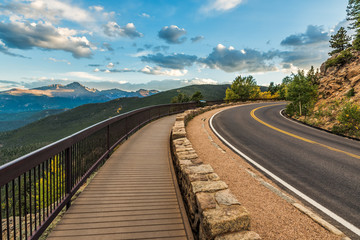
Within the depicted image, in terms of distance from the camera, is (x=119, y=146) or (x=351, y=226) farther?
(x=119, y=146)

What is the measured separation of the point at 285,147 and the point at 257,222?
563 centimetres

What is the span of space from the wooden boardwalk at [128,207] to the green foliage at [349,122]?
1194cm

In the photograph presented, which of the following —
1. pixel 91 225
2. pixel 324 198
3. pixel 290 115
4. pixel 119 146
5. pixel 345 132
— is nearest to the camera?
pixel 91 225

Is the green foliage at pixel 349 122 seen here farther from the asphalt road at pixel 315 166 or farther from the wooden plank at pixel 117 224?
the wooden plank at pixel 117 224

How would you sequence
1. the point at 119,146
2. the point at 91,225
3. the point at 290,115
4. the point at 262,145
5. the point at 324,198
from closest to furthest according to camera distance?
the point at 91,225 < the point at 324,198 < the point at 119,146 < the point at 262,145 < the point at 290,115

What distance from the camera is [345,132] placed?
11492 mm

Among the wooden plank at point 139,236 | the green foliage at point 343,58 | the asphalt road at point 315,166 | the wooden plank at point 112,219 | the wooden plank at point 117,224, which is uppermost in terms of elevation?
the green foliage at point 343,58

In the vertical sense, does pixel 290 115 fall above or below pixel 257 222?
above

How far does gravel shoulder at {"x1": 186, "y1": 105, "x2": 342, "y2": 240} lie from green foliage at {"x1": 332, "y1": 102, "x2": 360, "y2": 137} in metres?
9.50

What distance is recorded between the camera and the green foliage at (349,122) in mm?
11156

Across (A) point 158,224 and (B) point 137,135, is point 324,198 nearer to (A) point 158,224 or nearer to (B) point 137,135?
(A) point 158,224

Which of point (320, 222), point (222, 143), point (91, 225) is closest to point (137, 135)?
point (222, 143)

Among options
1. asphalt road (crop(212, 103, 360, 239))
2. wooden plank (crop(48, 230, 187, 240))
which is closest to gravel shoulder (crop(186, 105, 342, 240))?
asphalt road (crop(212, 103, 360, 239))

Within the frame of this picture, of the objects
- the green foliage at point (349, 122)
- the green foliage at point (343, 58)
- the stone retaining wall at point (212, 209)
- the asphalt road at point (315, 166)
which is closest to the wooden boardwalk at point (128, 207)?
the stone retaining wall at point (212, 209)
